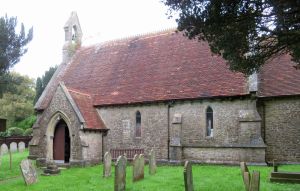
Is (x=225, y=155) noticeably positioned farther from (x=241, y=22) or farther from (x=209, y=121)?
(x=241, y=22)

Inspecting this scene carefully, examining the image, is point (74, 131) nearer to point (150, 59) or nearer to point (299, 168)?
point (150, 59)

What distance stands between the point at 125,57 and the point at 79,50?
5.78 metres

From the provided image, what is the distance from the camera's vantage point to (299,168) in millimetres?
16656

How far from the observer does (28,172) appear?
46.3 feet

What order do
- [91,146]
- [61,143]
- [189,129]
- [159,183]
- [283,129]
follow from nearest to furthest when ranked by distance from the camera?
[159,183], [283,129], [189,129], [91,146], [61,143]

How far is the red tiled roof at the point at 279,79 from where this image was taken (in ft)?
62.6

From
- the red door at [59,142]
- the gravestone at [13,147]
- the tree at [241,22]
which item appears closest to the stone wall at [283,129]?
the tree at [241,22]

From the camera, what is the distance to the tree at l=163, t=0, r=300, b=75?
9102 mm

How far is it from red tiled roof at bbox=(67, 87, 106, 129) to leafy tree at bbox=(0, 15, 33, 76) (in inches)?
149

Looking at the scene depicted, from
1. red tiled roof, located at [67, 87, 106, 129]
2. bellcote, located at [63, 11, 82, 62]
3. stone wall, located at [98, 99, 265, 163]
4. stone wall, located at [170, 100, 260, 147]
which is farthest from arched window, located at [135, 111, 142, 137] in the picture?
bellcote, located at [63, 11, 82, 62]

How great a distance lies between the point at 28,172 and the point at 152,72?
1192 centimetres

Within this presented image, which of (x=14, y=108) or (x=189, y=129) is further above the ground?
(x=14, y=108)

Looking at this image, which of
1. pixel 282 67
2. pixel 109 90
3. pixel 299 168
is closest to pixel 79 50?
pixel 109 90

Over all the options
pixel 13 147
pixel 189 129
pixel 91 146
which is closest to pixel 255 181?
pixel 189 129
